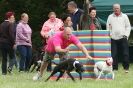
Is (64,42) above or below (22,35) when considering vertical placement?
below

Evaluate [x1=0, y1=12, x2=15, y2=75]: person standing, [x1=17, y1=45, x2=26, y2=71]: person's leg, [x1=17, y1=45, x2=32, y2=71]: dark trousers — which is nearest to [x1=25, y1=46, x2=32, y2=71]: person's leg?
[x1=17, y1=45, x2=32, y2=71]: dark trousers

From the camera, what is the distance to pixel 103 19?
2081 cm

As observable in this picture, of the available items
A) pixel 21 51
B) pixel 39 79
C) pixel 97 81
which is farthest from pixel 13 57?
pixel 97 81

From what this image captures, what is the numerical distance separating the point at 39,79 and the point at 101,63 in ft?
5.02

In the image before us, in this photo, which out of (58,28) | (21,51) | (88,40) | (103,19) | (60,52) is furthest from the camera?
(103,19)

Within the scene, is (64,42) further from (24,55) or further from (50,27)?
(24,55)

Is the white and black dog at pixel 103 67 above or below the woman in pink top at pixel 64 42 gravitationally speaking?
below

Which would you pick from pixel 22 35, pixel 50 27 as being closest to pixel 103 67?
pixel 50 27

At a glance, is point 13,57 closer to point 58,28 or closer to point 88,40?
point 58,28

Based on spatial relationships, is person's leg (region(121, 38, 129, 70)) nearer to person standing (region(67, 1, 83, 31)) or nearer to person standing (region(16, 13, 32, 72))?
person standing (region(67, 1, 83, 31))

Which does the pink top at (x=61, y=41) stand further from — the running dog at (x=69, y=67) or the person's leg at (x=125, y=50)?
the person's leg at (x=125, y=50)

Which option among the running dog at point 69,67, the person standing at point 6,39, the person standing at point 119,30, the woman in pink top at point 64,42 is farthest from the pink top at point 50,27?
the running dog at point 69,67

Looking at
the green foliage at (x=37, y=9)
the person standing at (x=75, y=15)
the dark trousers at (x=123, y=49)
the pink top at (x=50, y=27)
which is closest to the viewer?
the person standing at (x=75, y=15)

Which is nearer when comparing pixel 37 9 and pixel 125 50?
pixel 125 50
